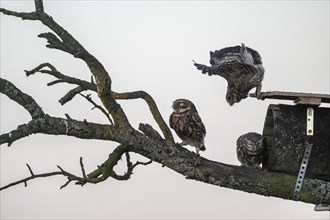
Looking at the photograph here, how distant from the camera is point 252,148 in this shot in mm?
3615

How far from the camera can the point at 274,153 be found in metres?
3.32

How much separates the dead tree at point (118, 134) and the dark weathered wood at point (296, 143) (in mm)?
87

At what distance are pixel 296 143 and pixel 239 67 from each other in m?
0.63

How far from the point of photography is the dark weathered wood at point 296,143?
3311 mm

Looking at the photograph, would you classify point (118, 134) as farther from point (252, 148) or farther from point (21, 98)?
point (252, 148)

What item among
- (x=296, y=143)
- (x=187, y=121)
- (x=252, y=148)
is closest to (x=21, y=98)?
(x=187, y=121)

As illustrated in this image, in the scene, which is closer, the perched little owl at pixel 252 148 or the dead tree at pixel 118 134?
the dead tree at pixel 118 134

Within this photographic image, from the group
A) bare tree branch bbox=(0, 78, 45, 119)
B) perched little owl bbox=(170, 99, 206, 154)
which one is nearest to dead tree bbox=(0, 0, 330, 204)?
bare tree branch bbox=(0, 78, 45, 119)

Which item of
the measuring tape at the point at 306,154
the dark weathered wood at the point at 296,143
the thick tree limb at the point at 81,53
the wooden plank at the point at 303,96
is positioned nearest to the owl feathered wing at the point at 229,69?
the wooden plank at the point at 303,96

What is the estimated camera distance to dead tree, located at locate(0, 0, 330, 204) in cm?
290

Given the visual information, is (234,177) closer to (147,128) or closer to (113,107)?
(147,128)

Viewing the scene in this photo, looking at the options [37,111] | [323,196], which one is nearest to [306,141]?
[323,196]

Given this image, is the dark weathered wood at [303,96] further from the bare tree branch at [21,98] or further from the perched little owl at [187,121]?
the bare tree branch at [21,98]

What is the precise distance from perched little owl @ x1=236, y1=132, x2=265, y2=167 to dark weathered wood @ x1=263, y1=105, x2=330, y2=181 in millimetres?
288
